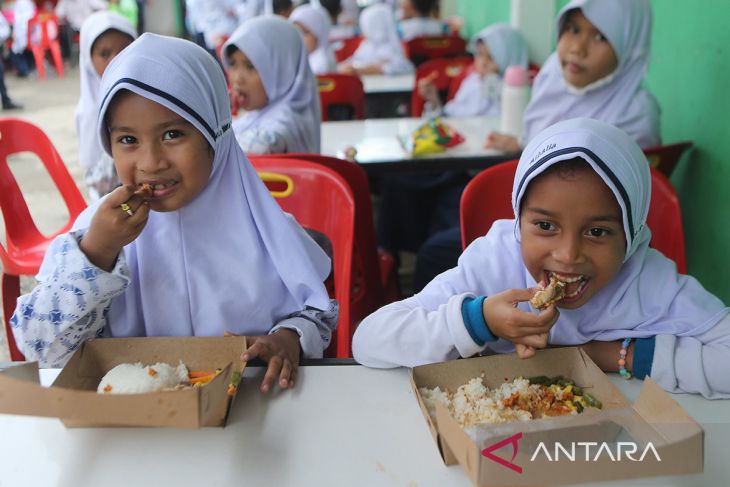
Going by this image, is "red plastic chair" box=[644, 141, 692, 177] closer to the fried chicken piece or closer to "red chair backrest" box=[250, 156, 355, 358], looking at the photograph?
"red chair backrest" box=[250, 156, 355, 358]

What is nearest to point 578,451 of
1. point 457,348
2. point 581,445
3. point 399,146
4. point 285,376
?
point 581,445

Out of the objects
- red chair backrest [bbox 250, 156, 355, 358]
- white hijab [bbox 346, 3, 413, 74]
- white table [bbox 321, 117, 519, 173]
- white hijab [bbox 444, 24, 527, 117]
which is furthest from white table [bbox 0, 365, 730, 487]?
white hijab [bbox 346, 3, 413, 74]

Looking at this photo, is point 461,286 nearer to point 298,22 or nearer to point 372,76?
point 372,76

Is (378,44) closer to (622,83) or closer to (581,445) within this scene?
(622,83)

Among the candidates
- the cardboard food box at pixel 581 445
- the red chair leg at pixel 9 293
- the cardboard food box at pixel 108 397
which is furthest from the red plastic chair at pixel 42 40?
the cardboard food box at pixel 581 445

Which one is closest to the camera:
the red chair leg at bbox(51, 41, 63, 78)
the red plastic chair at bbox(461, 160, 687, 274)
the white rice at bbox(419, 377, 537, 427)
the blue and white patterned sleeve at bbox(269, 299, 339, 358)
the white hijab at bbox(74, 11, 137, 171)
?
the white rice at bbox(419, 377, 537, 427)

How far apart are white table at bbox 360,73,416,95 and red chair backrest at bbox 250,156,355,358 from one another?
7.73 feet

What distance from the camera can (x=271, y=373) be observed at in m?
1.05

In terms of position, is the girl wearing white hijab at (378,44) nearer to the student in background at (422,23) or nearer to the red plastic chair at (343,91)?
the student in background at (422,23)

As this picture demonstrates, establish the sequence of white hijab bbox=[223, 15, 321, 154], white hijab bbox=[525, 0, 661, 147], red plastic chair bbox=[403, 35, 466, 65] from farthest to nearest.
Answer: red plastic chair bbox=[403, 35, 466, 65] → white hijab bbox=[223, 15, 321, 154] → white hijab bbox=[525, 0, 661, 147]

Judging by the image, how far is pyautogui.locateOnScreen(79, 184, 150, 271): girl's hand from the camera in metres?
1.10

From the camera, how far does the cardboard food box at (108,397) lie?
2.50 feet

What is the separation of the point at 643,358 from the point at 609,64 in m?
1.71

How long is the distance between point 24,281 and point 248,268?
2.37m
